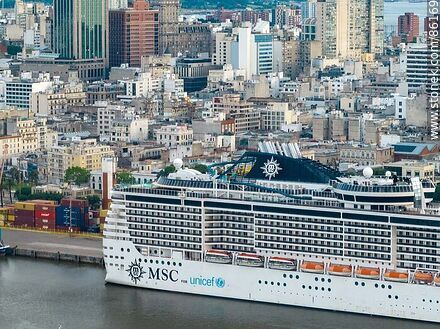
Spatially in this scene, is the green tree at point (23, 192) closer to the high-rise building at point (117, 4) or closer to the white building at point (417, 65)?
the white building at point (417, 65)

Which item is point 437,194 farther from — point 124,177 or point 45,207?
point 45,207

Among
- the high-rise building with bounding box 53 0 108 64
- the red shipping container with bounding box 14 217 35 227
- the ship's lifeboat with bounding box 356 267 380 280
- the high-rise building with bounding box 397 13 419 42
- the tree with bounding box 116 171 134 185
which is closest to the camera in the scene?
the ship's lifeboat with bounding box 356 267 380 280

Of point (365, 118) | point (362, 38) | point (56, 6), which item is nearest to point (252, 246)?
point (365, 118)

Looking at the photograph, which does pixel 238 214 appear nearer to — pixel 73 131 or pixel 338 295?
pixel 338 295

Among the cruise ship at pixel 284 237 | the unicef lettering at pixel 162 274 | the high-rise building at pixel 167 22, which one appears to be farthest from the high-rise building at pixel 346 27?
the unicef lettering at pixel 162 274

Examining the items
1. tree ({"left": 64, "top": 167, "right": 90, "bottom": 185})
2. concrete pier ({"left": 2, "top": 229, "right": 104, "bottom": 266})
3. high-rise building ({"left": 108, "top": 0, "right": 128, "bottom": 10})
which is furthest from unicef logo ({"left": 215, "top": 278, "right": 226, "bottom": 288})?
high-rise building ({"left": 108, "top": 0, "right": 128, "bottom": 10})

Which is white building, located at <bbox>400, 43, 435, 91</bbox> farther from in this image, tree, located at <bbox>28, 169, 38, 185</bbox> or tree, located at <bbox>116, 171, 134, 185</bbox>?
tree, located at <bbox>116, 171, 134, 185</bbox>
